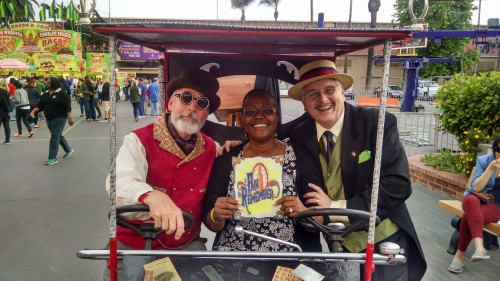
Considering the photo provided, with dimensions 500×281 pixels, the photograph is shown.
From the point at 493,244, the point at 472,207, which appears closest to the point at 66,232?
the point at 472,207

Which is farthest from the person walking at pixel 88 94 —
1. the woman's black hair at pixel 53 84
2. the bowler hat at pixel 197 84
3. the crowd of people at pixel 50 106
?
the bowler hat at pixel 197 84

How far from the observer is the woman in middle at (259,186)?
239cm

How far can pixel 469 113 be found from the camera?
19.4ft

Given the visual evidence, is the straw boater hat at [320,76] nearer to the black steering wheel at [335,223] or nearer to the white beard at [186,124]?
the white beard at [186,124]

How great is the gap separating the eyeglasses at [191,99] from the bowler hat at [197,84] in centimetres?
8

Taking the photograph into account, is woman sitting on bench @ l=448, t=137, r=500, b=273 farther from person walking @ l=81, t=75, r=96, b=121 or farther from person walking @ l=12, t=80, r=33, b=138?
person walking @ l=81, t=75, r=96, b=121

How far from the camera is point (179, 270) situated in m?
1.95

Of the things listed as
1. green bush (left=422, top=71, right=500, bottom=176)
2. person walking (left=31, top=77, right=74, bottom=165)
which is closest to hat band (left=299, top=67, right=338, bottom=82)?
green bush (left=422, top=71, right=500, bottom=176)

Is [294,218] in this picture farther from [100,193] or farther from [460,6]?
[460,6]

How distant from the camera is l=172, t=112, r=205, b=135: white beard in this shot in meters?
2.54

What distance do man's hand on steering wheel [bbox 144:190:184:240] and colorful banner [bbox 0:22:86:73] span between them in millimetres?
33754

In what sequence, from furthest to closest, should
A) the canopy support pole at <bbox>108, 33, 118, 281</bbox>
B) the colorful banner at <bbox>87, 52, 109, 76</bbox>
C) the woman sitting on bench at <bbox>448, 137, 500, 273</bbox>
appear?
the colorful banner at <bbox>87, 52, 109, 76</bbox>
the woman sitting on bench at <bbox>448, 137, 500, 273</bbox>
the canopy support pole at <bbox>108, 33, 118, 281</bbox>

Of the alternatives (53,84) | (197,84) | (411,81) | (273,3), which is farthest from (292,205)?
(273,3)

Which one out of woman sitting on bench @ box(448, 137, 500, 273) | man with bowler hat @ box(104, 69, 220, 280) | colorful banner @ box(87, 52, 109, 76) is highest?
colorful banner @ box(87, 52, 109, 76)
